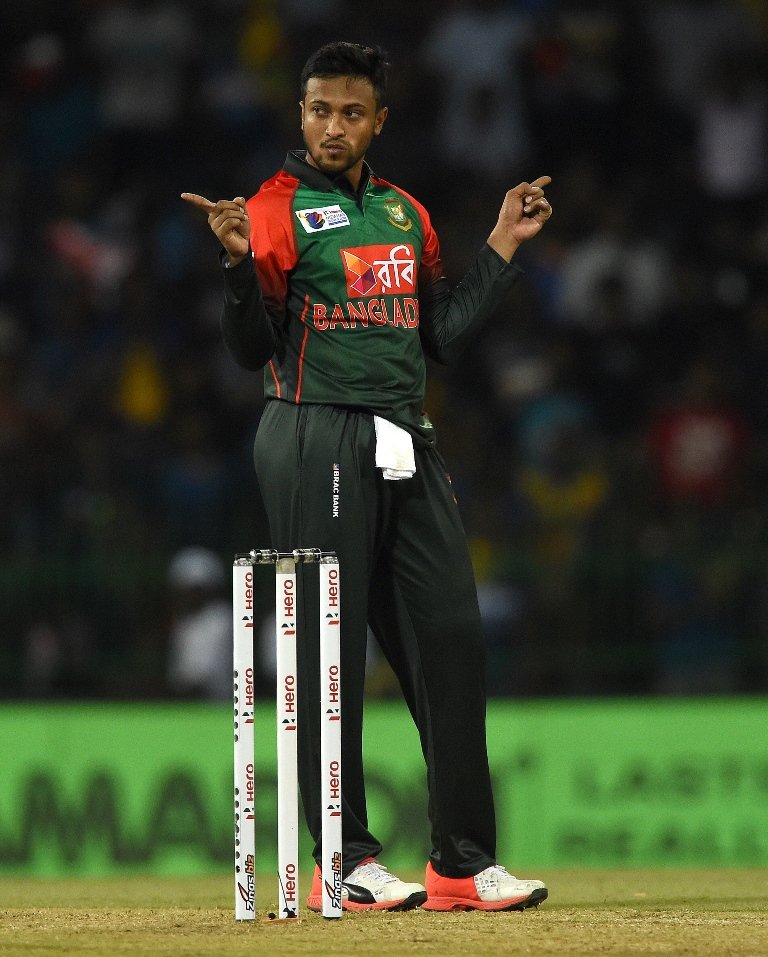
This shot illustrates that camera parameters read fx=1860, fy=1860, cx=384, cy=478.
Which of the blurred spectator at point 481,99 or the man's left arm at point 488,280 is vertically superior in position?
the blurred spectator at point 481,99

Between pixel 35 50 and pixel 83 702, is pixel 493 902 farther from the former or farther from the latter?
pixel 35 50

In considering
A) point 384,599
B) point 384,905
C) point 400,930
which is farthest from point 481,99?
point 400,930

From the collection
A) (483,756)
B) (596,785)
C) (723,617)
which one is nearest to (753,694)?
(723,617)

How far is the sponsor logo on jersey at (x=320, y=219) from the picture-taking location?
19.1 feet

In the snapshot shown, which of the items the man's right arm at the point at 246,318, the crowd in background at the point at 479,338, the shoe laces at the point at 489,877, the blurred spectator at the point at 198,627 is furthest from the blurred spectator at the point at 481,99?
the shoe laces at the point at 489,877

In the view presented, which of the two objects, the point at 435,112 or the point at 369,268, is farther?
the point at 435,112

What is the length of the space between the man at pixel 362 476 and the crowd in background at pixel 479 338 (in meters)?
4.16

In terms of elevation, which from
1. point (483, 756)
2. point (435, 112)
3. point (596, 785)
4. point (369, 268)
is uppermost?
point (435, 112)

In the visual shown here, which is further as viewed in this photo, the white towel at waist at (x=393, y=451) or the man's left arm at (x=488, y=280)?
the man's left arm at (x=488, y=280)

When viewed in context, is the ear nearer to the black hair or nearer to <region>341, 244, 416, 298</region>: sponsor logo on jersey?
the black hair

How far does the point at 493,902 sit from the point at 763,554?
4.58 meters

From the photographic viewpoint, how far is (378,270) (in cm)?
586

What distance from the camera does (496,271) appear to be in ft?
20.0

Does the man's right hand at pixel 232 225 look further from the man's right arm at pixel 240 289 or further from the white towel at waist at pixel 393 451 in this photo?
the white towel at waist at pixel 393 451
